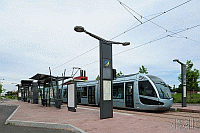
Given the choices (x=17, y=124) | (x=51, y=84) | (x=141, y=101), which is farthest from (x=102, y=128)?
(x=51, y=84)

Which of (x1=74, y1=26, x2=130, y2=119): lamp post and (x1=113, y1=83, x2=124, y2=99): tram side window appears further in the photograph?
(x1=113, y1=83, x2=124, y2=99): tram side window

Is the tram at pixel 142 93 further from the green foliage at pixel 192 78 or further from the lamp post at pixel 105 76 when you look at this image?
the green foliage at pixel 192 78

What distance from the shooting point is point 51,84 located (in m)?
19.5

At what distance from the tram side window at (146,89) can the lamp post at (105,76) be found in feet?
12.6

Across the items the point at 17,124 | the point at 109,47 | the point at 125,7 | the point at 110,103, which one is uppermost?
the point at 125,7

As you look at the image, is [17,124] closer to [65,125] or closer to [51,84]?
[65,125]

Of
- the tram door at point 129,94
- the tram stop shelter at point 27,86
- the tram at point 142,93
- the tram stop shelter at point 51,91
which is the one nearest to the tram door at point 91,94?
the tram stop shelter at point 51,91

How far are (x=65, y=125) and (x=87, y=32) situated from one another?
14.9 ft

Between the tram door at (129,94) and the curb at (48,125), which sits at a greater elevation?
the tram door at (129,94)

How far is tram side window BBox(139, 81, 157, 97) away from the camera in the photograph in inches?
533

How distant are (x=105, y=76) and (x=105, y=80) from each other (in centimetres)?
20

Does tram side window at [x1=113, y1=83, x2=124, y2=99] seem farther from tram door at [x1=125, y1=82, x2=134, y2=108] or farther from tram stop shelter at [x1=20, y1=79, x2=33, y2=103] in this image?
tram stop shelter at [x1=20, y1=79, x2=33, y2=103]

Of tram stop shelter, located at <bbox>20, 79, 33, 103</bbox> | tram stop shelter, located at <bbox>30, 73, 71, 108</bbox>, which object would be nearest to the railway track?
tram stop shelter, located at <bbox>30, 73, 71, 108</bbox>

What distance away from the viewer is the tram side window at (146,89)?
13.5 m
